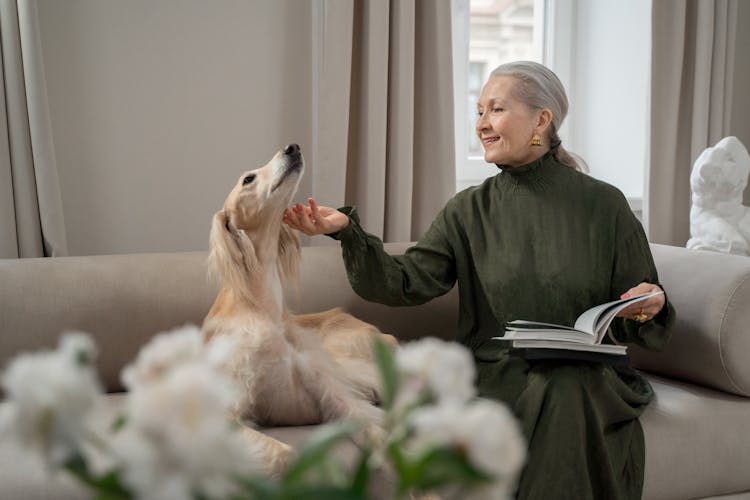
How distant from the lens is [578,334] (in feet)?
5.93

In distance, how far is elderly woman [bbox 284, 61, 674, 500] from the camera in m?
1.83

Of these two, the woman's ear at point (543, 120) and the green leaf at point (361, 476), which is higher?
the woman's ear at point (543, 120)

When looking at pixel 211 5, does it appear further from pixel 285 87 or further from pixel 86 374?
pixel 86 374

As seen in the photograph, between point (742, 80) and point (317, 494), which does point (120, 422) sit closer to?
point (317, 494)

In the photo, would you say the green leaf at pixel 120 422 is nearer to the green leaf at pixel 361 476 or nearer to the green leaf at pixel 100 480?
the green leaf at pixel 100 480

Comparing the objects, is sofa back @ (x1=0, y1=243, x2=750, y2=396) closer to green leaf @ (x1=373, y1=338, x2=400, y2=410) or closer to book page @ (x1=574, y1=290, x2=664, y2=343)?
book page @ (x1=574, y1=290, x2=664, y2=343)

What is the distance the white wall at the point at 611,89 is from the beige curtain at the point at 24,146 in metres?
2.18

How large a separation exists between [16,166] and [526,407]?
57.7 inches

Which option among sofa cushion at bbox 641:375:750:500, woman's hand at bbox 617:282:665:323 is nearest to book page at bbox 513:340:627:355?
woman's hand at bbox 617:282:665:323

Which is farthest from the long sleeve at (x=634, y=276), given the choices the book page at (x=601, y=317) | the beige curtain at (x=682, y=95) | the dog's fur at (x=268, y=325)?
the beige curtain at (x=682, y=95)

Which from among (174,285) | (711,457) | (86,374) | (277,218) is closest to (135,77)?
(174,285)

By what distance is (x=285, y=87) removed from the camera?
2.84m

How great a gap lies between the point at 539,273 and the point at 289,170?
650mm

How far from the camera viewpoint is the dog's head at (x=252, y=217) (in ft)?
5.79
